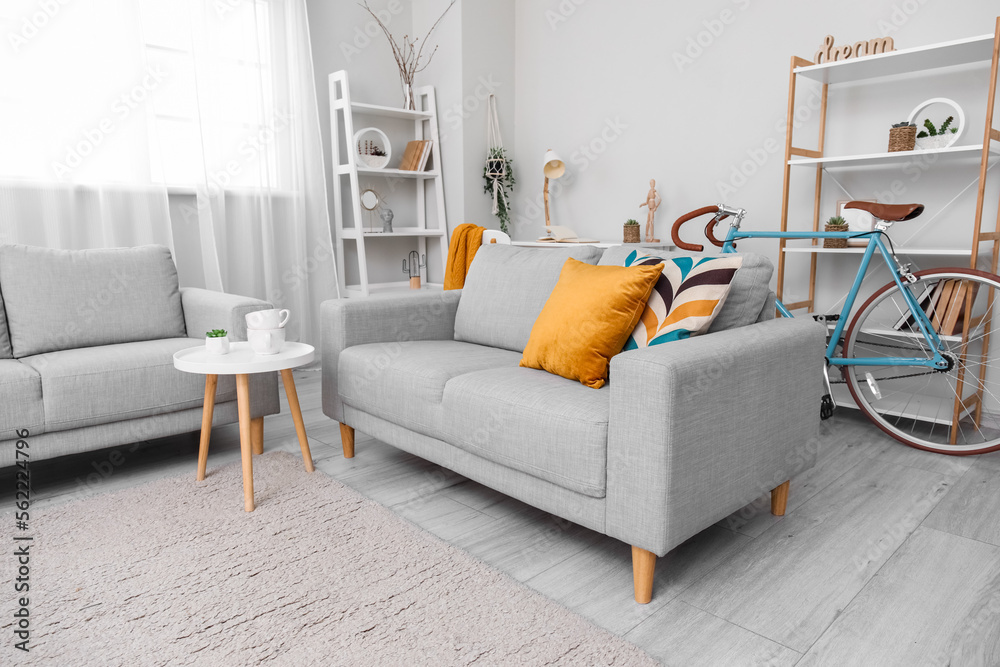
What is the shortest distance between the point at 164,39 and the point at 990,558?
390cm

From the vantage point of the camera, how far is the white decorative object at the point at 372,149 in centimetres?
395

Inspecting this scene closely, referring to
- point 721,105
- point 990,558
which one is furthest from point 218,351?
point 721,105

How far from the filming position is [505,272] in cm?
255

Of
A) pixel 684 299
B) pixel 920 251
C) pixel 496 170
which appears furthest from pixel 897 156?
pixel 496 170

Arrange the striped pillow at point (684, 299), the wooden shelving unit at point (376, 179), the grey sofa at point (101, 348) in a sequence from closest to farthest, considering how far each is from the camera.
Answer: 1. the striped pillow at point (684, 299)
2. the grey sofa at point (101, 348)
3. the wooden shelving unit at point (376, 179)

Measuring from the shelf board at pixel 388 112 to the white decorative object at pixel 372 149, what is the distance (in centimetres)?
11

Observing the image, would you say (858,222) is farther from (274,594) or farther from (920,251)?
(274,594)

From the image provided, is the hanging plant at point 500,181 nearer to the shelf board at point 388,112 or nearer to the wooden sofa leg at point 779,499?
the shelf board at point 388,112

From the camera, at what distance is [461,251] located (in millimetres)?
3666

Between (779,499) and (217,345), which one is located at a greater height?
(217,345)

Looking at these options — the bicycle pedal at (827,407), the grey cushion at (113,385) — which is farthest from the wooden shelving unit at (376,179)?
the bicycle pedal at (827,407)

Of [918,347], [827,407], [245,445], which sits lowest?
[827,407]

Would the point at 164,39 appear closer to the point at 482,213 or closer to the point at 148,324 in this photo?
the point at 148,324

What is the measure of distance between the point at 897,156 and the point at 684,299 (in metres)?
1.44
